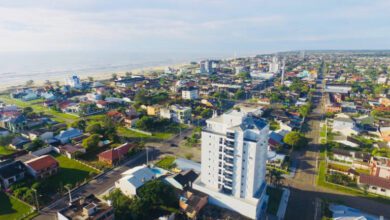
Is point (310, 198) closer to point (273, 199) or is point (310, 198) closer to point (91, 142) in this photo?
point (273, 199)

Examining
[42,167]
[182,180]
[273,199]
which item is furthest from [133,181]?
[273,199]

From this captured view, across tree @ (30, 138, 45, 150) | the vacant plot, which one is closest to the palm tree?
the vacant plot

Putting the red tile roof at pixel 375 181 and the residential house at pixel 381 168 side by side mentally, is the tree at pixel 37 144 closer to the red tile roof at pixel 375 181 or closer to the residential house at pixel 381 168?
the red tile roof at pixel 375 181

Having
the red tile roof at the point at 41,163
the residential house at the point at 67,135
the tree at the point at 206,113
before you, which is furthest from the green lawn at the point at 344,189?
Answer: the residential house at the point at 67,135

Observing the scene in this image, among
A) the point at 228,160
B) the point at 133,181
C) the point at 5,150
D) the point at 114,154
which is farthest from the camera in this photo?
the point at 5,150

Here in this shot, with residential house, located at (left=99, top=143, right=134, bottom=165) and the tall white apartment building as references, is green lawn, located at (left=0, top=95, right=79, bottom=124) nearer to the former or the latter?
residential house, located at (left=99, top=143, right=134, bottom=165)
